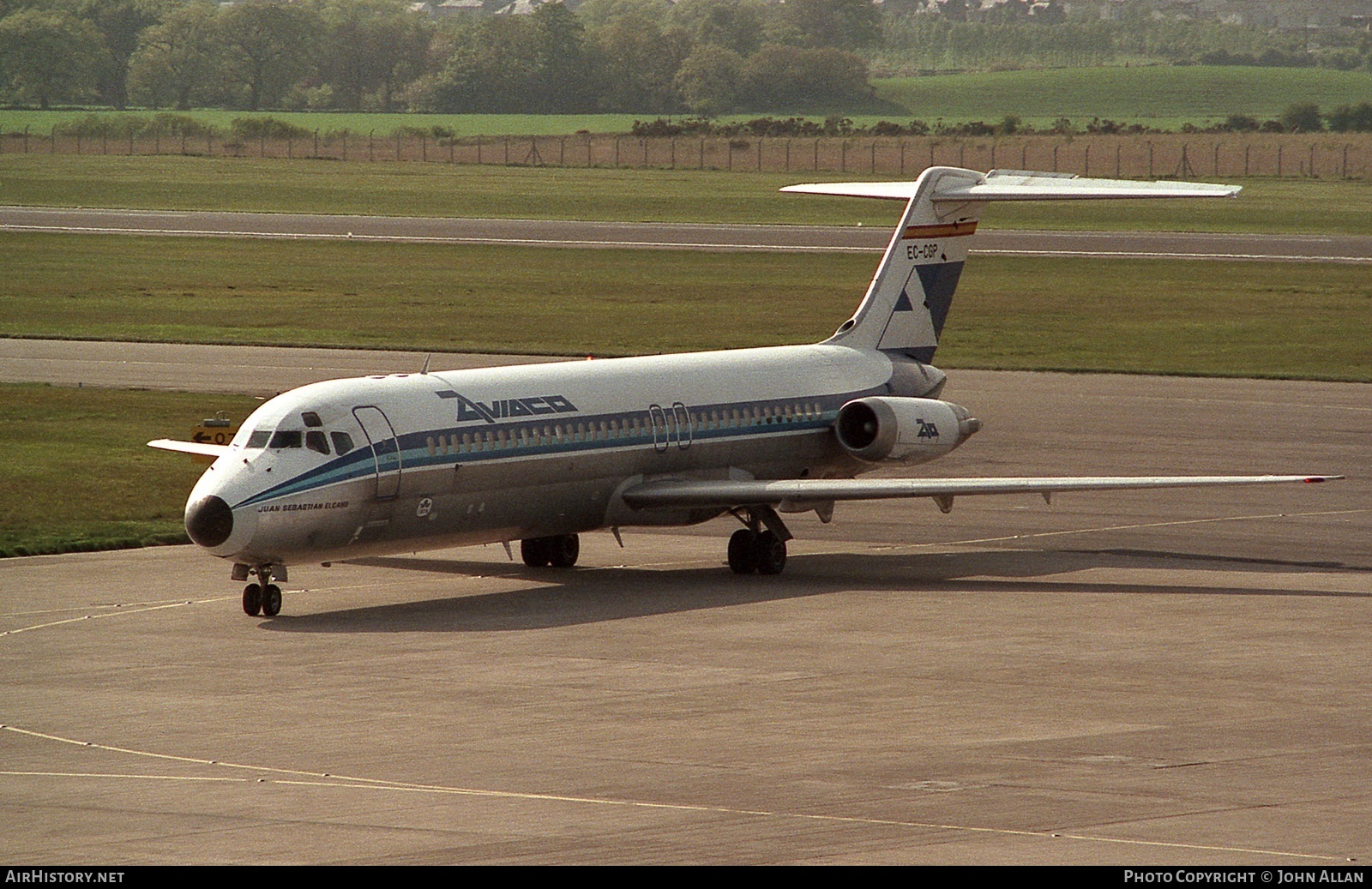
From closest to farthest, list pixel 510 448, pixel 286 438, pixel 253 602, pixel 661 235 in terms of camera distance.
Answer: pixel 253 602
pixel 286 438
pixel 510 448
pixel 661 235

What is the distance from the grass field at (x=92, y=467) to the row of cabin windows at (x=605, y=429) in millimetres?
7542

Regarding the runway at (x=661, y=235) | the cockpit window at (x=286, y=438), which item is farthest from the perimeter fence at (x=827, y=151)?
the cockpit window at (x=286, y=438)

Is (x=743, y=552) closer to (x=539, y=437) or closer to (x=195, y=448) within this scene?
(x=539, y=437)

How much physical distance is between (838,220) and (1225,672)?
9145cm

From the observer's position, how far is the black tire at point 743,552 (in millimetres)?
32188

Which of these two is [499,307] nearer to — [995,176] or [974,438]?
[974,438]

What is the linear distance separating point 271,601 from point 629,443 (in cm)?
628

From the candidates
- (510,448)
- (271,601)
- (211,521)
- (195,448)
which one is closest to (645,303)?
(195,448)

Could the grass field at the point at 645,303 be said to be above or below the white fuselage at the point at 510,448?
below

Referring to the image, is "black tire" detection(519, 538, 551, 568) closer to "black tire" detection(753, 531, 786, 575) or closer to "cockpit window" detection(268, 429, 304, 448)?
"black tire" detection(753, 531, 786, 575)

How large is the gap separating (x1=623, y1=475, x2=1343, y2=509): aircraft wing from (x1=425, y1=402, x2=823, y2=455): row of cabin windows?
961 millimetres

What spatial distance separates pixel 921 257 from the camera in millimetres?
38281

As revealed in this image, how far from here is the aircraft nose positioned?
27266 millimetres

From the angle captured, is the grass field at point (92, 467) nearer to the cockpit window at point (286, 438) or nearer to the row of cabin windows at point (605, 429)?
the cockpit window at point (286, 438)
